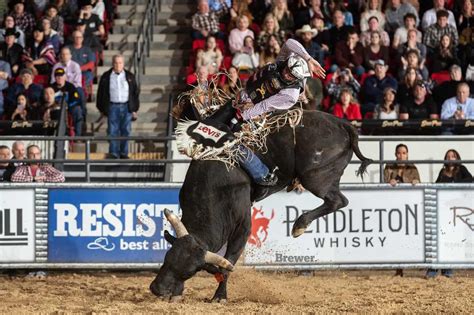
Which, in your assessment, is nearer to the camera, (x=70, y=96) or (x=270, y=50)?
(x=70, y=96)

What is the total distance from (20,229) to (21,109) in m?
3.10

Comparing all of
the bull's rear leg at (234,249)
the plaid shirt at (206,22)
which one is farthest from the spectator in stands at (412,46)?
the bull's rear leg at (234,249)

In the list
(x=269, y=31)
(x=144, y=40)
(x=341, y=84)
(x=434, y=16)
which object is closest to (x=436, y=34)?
(x=434, y=16)

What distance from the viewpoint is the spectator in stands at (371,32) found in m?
16.4

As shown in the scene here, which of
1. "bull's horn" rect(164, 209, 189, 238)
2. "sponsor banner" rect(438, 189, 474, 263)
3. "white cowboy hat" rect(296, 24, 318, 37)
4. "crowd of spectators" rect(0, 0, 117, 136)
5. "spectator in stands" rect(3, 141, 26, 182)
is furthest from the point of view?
"white cowboy hat" rect(296, 24, 318, 37)

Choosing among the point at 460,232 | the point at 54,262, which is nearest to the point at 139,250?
the point at 54,262

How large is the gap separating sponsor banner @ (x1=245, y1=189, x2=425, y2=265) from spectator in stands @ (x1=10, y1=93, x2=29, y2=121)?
429 centimetres

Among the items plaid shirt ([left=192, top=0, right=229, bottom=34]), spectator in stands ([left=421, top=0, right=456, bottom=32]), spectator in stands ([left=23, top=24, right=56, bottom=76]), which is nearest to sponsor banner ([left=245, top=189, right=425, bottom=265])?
spectator in stands ([left=421, top=0, right=456, bottom=32])

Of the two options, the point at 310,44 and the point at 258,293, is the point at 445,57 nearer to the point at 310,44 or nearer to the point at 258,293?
the point at 310,44

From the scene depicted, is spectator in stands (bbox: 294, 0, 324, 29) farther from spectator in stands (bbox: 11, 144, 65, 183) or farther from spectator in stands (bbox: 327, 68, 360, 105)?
spectator in stands (bbox: 11, 144, 65, 183)

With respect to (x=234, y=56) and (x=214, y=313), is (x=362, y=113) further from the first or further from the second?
(x=214, y=313)

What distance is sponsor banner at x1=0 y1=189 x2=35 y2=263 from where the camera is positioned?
12.7 m

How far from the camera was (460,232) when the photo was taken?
42.6 ft

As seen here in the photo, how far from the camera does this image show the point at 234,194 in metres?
10.1
